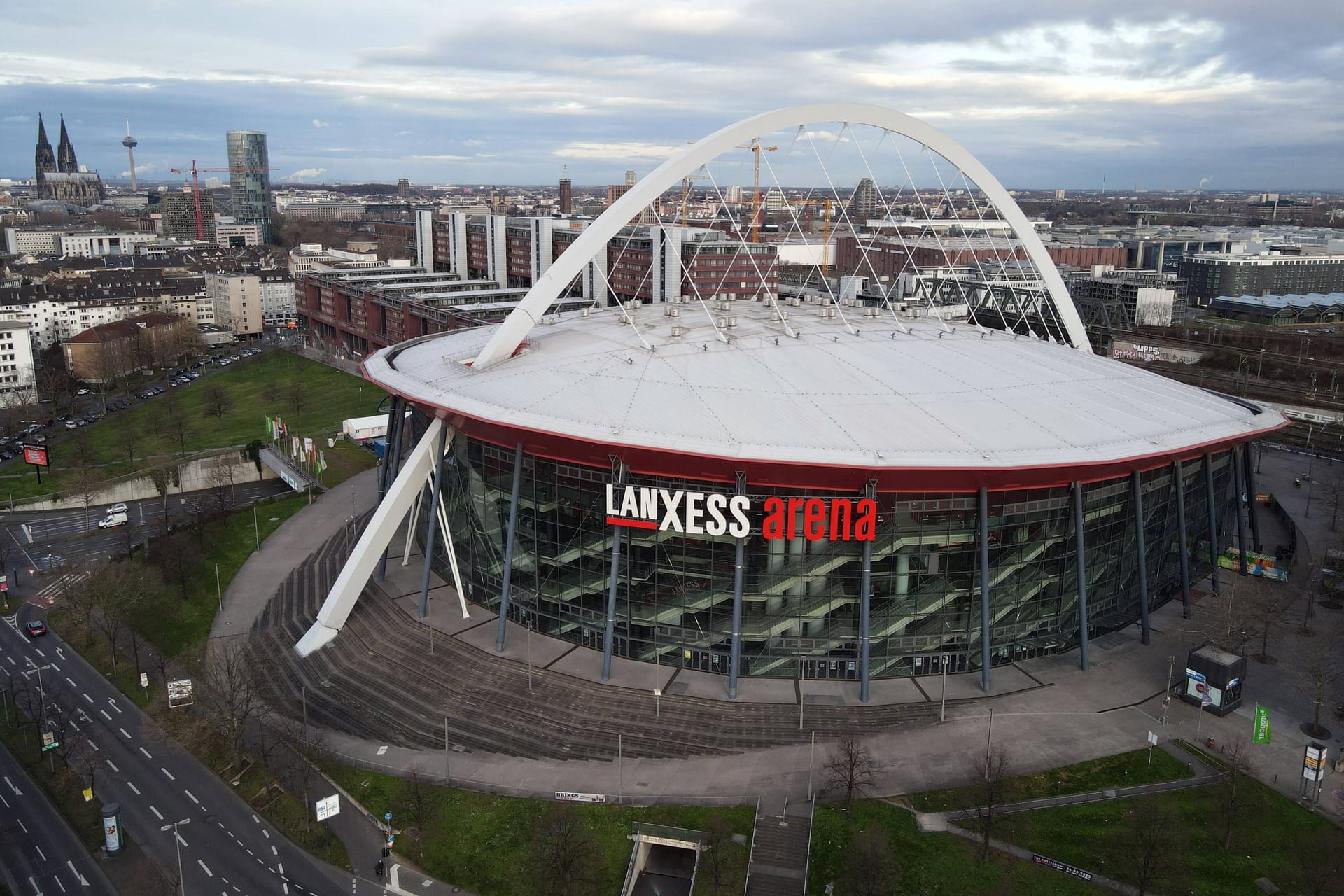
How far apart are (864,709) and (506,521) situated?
2410 cm

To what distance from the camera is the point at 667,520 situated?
4916cm

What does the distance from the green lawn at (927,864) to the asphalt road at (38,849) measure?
30602 millimetres

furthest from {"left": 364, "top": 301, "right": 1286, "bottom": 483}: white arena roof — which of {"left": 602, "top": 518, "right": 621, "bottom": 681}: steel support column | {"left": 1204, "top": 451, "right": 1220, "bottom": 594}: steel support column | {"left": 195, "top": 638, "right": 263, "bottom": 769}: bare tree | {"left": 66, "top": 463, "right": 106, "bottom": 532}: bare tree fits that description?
{"left": 66, "top": 463, "right": 106, "bottom": 532}: bare tree

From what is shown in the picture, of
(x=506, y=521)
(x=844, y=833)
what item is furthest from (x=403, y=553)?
(x=844, y=833)

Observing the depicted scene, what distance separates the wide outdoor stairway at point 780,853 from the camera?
39.1 meters

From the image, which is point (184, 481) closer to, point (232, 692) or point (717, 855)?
point (232, 692)

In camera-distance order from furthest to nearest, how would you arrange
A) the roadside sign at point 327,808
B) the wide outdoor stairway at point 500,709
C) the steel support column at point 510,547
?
the steel support column at point 510,547 → the wide outdoor stairway at point 500,709 → the roadside sign at point 327,808

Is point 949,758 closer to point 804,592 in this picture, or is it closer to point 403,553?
point 804,592

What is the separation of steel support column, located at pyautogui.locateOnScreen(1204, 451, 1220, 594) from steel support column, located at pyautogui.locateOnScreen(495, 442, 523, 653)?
140 ft

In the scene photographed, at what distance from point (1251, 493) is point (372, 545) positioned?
6302cm

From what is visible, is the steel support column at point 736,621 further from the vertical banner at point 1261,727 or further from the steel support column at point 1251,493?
the steel support column at point 1251,493

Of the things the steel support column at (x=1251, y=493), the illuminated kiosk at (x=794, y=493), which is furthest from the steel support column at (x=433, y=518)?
the steel support column at (x=1251, y=493)

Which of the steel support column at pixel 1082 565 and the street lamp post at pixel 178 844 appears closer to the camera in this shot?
the street lamp post at pixel 178 844

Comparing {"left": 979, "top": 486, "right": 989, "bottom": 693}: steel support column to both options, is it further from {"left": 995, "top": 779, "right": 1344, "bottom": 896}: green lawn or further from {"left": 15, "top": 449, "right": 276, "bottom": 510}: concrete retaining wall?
{"left": 15, "top": 449, "right": 276, "bottom": 510}: concrete retaining wall
